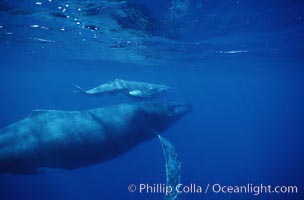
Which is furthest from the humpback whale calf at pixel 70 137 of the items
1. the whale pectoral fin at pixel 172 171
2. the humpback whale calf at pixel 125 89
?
the humpback whale calf at pixel 125 89

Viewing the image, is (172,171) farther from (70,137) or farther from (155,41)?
(155,41)

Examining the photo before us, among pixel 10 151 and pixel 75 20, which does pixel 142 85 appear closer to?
pixel 75 20

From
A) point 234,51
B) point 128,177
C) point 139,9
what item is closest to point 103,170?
point 128,177

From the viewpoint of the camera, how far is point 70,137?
9727 millimetres

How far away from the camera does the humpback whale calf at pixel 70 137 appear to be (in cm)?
884

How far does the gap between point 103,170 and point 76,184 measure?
3382mm

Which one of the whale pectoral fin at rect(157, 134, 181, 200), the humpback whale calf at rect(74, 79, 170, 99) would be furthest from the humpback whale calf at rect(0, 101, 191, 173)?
the humpback whale calf at rect(74, 79, 170, 99)

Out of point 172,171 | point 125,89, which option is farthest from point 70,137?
point 125,89

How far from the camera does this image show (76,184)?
30000mm

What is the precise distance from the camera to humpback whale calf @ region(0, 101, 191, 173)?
884 cm

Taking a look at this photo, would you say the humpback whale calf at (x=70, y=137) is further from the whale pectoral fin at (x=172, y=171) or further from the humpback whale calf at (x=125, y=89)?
the humpback whale calf at (x=125, y=89)

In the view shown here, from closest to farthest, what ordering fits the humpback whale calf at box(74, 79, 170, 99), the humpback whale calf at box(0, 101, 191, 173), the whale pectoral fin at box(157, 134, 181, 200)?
the humpback whale calf at box(0, 101, 191, 173) → the whale pectoral fin at box(157, 134, 181, 200) → the humpback whale calf at box(74, 79, 170, 99)

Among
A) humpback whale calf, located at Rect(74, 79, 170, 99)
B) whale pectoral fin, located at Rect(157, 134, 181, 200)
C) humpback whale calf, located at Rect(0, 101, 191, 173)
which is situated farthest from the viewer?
humpback whale calf, located at Rect(74, 79, 170, 99)

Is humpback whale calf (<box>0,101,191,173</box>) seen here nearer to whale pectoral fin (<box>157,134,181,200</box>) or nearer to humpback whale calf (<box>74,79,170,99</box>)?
whale pectoral fin (<box>157,134,181,200</box>)
